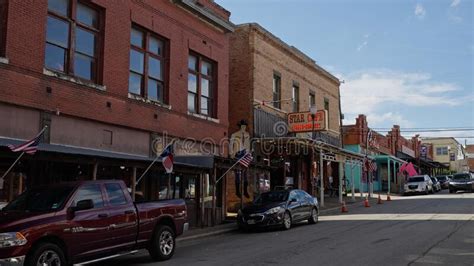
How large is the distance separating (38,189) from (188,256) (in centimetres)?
375

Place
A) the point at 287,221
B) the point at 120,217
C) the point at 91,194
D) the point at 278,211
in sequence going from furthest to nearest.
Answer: the point at 287,221 < the point at 278,211 < the point at 120,217 < the point at 91,194

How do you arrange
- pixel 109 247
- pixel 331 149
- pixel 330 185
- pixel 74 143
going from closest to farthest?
1. pixel 109 247
2. pixel 74 143
3. pixel 331 149
4. pixel 330 185

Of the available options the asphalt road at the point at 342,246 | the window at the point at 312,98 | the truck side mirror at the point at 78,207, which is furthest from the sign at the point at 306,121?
the truck side mirror at the point at 78,207

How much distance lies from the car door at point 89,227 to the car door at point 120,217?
17 cm

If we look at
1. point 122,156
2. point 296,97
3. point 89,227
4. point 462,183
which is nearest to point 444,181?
point 462,183

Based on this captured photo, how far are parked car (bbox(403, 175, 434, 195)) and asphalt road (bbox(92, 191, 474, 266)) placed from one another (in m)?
26.7

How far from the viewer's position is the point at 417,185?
44062mm

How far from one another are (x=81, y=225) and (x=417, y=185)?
128 ft

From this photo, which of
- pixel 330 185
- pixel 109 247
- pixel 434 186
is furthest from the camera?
pixel 434 186

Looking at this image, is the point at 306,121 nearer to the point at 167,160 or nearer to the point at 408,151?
the point at 167,160

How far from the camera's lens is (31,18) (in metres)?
14.3

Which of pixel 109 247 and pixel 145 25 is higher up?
pixel 145 25

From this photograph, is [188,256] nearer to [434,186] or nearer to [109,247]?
[109,247]

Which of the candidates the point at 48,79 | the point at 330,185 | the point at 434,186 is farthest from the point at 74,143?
the point at 434,186
